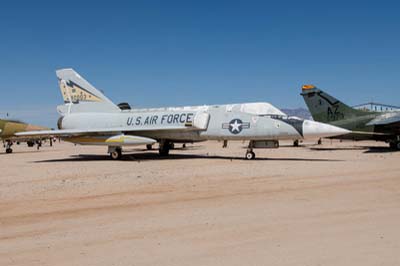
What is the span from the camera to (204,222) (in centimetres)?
582

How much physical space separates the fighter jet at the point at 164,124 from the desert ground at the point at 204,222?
20.6 ft

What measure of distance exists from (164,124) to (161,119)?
1.22 ft

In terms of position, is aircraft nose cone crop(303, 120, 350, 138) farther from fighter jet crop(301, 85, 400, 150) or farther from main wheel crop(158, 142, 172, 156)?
fighter jet crop(301, 85, 400, 150)

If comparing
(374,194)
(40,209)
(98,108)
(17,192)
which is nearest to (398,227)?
(374,194)

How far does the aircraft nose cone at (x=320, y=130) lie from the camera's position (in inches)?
625

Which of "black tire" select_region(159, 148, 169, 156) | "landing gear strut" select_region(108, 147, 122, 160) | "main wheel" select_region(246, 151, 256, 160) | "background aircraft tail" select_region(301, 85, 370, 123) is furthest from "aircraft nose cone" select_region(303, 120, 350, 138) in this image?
"background aircraft tail" select_region(301, 85, 370, 123)

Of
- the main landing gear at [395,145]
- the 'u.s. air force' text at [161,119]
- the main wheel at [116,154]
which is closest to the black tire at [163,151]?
the 'u.s. air force' text at [161,119]

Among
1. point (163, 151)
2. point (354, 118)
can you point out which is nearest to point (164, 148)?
point (163, 151)

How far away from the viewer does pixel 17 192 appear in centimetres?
917

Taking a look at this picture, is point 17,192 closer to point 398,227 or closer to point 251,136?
point 398,227

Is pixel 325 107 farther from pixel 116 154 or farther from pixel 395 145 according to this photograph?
pixel 116 154

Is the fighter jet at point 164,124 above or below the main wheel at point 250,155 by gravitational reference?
above

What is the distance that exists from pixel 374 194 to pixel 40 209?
6671 millimetres

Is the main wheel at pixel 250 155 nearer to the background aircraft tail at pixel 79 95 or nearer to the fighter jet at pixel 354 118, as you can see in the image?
the background aircraft tail at pixel 79 95
